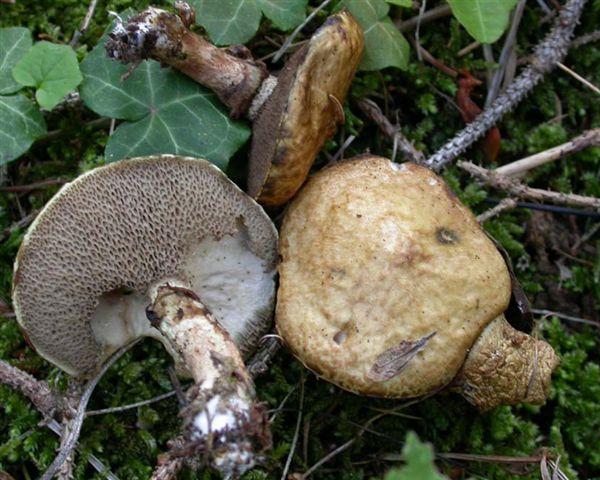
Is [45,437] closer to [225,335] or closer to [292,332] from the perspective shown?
[225,335]

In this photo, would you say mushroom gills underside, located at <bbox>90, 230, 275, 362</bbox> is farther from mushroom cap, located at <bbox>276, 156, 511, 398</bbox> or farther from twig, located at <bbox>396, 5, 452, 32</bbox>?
twig, located at <bbox>396, 5, 452, 32</bbox>

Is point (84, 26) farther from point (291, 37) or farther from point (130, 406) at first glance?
point (130, 406)

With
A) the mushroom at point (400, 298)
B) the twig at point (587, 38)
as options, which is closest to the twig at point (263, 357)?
the mushroom at point (400, 298)

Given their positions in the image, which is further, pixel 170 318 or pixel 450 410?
pixel 450 410

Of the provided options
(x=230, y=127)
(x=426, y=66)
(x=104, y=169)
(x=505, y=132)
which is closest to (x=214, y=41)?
(x=230, y=127)

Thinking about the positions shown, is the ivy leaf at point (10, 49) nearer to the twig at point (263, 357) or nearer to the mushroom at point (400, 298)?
the mushroom at point (400, 298)

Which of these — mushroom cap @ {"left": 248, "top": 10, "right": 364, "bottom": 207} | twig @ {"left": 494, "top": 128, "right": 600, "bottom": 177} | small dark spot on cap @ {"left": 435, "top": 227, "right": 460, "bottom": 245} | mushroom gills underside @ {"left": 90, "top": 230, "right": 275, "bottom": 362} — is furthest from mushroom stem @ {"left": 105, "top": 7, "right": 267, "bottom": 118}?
twig @ {"left": 494, "top": 128, "right": 600, "bottom": 177}

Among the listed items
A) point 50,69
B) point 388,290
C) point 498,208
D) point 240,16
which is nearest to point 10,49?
point 50,69
